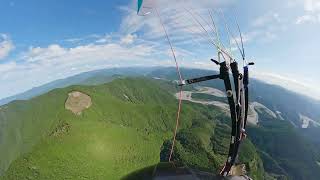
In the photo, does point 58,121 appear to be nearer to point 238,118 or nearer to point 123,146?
point 123,146

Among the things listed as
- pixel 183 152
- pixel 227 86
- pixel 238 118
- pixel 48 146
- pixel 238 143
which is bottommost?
pixel 183 152

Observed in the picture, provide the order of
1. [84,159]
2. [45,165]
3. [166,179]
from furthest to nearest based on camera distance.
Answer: [84,159] < [45,165] < [166,179]

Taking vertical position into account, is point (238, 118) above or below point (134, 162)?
above

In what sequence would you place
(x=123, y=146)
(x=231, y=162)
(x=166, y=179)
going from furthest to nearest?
(x=123, y=146) < (x=231, y=162) < (x=166, y=179)

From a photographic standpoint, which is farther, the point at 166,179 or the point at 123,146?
the point at 123,146

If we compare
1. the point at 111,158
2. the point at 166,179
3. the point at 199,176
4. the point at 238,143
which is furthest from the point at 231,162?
the point at 111,158

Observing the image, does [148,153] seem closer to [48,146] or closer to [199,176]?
[48,146]

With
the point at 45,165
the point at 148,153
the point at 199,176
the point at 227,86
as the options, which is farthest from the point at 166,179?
the point at 148,153

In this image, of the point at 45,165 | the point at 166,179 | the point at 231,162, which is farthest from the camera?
the point at 45,165

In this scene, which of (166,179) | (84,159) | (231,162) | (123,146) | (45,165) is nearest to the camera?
(166,179)
